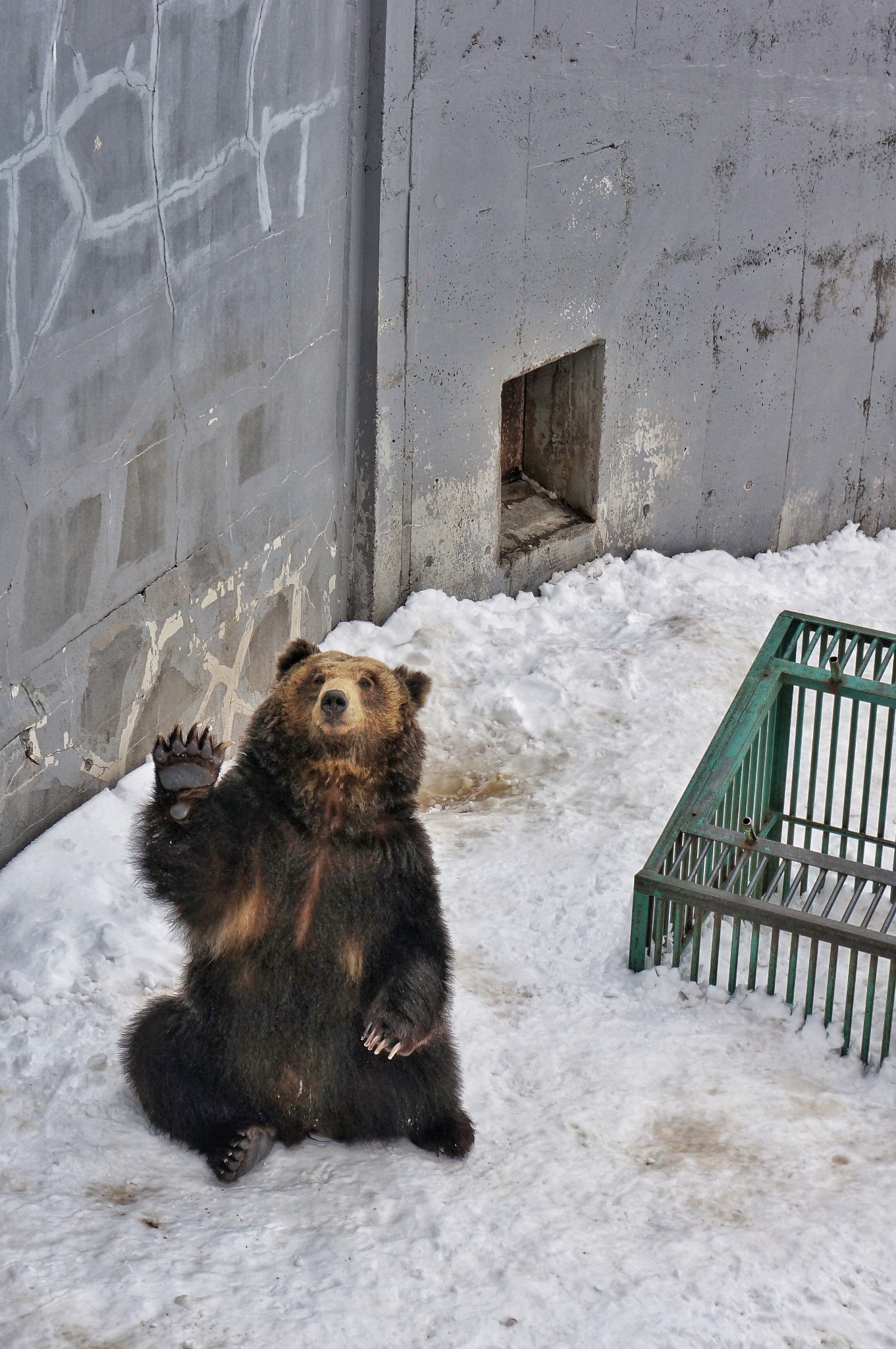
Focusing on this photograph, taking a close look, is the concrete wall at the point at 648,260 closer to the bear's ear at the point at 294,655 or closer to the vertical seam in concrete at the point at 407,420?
the vertical seam in concrete at the point at 407,420

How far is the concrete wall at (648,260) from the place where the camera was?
7.15 metres

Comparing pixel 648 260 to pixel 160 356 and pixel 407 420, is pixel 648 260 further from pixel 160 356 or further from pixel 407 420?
pixel 160 356

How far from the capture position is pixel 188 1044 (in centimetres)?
435

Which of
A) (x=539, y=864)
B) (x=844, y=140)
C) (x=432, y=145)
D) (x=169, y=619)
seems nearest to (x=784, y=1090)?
(x=539, y=864)

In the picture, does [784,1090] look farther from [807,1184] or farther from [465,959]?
[465,959]

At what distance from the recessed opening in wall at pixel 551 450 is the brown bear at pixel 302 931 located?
4076 mm

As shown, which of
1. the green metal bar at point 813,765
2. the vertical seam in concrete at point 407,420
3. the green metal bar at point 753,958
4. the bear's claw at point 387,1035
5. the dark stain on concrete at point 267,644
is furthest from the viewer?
the vertical seam in concrete at point 407,420

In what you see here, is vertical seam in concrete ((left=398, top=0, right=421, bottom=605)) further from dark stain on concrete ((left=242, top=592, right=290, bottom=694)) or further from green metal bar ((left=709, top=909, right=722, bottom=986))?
green metal bar ((left=709, top=909, right=722, bottom=986))

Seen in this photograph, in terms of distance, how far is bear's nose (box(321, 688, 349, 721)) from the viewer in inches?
159

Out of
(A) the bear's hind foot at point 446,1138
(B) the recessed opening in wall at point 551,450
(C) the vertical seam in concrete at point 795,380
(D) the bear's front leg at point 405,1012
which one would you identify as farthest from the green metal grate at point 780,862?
(C) the vertical seam in concrete at point 795,380

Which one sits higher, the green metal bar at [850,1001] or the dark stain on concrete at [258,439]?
the dark stain on concrete at [258,439]

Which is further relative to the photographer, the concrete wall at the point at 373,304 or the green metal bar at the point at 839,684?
the green metal bar at the point at 839,684

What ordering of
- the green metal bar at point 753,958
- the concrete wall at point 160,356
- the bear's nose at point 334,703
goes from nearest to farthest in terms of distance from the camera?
the bear's nose at point 334,703 → the concrete wall at point 160,356 → the green metal bar at point 753,958

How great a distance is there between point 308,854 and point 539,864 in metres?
2.06
